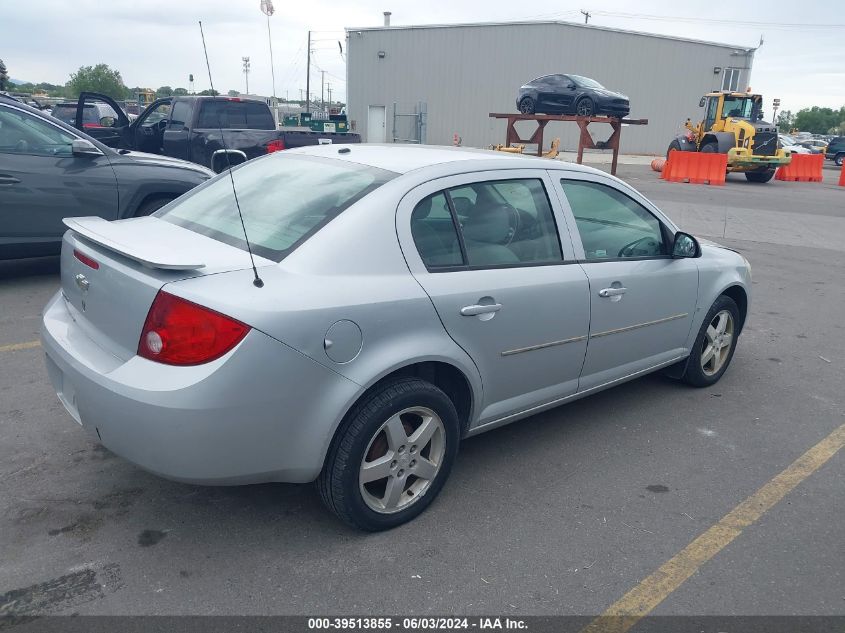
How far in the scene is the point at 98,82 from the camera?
60.2 meters

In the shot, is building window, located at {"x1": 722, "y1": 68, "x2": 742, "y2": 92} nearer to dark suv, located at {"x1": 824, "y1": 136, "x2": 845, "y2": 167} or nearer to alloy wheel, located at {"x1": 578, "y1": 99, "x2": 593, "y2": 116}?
dark suv, located at {"x1": 824, "y1": 136, "x2": 845, "y2": 167}

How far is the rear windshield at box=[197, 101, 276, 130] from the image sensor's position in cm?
1169

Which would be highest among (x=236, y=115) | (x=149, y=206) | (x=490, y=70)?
(x=490, y=70)

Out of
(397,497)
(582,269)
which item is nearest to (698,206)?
(582,269)

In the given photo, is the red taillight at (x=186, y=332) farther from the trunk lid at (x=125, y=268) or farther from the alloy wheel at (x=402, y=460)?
the alloy wheel at (x=402, y=460)

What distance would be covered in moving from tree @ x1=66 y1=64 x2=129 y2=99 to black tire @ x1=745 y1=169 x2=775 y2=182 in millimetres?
49360

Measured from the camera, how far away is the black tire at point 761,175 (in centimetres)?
2406

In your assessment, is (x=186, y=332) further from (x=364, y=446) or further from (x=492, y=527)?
(x=492, y=527)

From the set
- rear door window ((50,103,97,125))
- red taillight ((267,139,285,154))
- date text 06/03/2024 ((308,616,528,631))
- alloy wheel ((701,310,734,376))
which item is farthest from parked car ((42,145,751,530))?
rear door window ((50,103,97,125))

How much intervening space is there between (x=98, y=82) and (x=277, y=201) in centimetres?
6591

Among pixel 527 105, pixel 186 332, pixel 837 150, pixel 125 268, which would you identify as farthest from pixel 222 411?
pixel 837 150

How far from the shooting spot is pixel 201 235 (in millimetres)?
3184

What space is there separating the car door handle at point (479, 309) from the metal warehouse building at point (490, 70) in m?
32.8

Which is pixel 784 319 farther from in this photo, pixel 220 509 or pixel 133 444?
pixel 133 444
